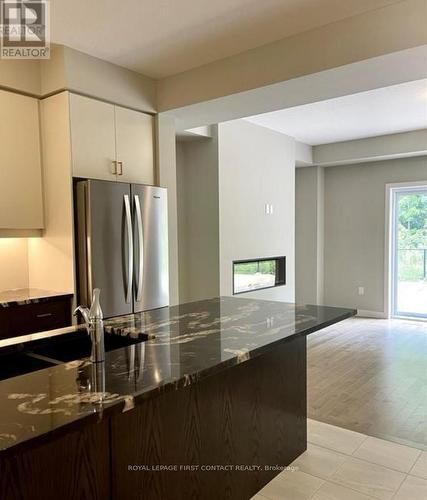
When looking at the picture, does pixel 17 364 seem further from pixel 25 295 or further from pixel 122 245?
pixel 122 245

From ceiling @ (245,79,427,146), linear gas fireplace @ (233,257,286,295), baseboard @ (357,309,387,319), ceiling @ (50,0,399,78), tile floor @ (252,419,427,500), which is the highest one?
ceiling @ (245,79,427,146)

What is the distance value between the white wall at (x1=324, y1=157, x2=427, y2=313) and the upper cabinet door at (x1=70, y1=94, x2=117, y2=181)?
189 inches

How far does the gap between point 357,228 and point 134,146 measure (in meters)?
4.64

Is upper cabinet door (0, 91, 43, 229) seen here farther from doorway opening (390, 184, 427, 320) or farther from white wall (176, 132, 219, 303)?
doorway opening (390, 184, 427, 320)

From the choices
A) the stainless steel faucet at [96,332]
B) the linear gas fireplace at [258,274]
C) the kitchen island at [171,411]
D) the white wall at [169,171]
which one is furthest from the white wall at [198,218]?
the stainless steel faucet at [96,332]

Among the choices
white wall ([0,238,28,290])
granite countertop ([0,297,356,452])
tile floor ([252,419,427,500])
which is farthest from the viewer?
white wall ([0,238,28,290])

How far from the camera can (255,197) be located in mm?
5363

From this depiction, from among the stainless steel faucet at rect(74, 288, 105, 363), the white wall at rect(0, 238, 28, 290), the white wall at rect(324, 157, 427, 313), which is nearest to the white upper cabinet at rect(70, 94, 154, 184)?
the white wall at rect(0, 238, 28, 290)

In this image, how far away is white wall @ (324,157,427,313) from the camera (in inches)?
265

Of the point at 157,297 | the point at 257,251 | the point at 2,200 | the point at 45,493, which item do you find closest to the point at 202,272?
the point at 257,251

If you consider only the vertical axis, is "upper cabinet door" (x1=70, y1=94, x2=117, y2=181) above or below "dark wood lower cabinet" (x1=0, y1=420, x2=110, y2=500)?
above

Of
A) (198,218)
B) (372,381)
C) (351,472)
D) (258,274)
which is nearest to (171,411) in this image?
(351,472)

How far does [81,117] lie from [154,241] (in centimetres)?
110

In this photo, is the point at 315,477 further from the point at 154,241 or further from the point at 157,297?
the point at 154,241
